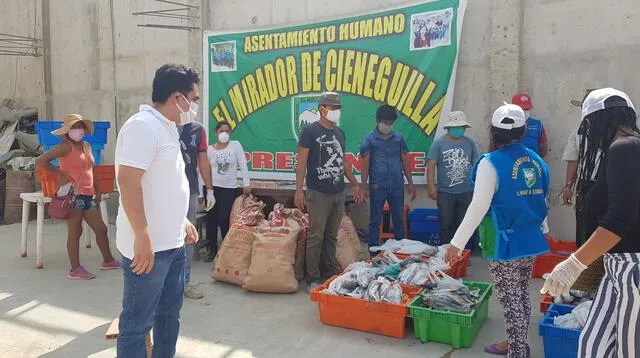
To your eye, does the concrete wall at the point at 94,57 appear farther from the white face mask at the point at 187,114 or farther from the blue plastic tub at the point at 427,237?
the white face mask at the point at 187,114

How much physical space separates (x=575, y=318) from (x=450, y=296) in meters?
0.83

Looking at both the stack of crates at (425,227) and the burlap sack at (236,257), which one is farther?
the stack of crates at (425,227)

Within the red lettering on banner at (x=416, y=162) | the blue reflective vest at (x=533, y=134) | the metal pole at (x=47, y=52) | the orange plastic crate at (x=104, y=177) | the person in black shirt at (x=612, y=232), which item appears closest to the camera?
the person in black shirt at (x=612, y=232)

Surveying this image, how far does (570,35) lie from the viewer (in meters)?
5.64

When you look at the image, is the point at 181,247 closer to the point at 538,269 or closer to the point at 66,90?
the point at 538,269

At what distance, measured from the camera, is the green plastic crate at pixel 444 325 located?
11.4 feet

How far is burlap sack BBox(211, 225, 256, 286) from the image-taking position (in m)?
4.96

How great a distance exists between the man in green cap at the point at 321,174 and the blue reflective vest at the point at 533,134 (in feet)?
7.01

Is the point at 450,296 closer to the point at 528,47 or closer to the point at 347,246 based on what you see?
the point at 347,246

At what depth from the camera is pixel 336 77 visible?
23.0 feet

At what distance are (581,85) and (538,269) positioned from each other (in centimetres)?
214

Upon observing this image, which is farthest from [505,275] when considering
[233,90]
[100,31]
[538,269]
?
[100,31]

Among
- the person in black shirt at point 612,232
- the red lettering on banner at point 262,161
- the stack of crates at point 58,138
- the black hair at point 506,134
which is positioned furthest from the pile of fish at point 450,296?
the stack of crates at point 58,138

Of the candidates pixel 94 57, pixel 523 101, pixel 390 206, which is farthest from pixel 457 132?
pixel 94 57
